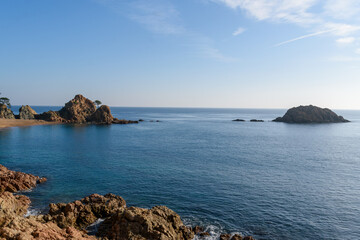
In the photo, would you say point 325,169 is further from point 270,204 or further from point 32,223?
point 32,223

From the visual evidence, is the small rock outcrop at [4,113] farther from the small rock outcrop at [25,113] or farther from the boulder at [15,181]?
the boulder at [15,181]

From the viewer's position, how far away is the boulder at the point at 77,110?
579 ft

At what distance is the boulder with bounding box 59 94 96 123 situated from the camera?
176375mm

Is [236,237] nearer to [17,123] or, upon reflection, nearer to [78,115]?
[17,123]

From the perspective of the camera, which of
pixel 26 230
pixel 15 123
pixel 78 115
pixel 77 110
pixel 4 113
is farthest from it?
pixel 77 110

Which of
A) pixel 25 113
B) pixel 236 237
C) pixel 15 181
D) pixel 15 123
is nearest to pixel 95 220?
pixel 236 237

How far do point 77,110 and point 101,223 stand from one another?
167 metres

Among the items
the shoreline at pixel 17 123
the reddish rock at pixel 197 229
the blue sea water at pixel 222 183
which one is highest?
the shoreline at pixel 17 123

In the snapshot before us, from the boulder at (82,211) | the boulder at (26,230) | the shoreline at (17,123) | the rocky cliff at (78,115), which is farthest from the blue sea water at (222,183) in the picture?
the rocky cliff at (78,115)

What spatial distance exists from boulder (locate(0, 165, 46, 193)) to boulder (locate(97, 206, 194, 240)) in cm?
2281

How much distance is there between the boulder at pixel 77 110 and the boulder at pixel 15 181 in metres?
138

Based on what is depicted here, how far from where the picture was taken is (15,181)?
42406 millimetres

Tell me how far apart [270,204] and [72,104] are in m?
174

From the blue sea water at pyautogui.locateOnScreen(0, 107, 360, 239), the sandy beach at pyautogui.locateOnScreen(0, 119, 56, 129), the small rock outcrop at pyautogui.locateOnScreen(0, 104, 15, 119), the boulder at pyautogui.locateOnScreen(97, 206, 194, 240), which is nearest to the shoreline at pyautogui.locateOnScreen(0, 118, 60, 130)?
the sandy beach at pyautogui.locateOnScreen(0, 119, 56, 129)
